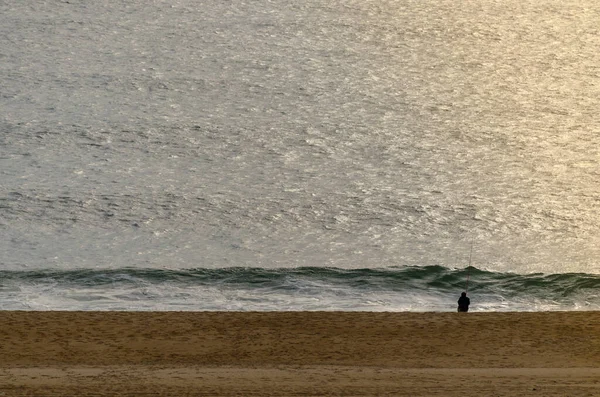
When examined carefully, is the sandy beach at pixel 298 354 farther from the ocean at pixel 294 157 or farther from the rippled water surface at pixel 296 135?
the rippled water surface at pixel 296 135

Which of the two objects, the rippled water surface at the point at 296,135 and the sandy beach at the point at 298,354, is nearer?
the sandy beach at the point at 298,354

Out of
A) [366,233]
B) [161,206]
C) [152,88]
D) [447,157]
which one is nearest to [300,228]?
[366,233]

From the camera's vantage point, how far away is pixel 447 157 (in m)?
35.5

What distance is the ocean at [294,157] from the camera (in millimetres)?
24953

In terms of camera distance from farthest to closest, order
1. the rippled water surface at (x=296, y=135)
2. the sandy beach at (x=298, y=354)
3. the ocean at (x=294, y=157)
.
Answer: the rippled water surface at (x=296, y=135)
the ocean at (x=294, y=157)
the sandy beach at (x=298, y=354)

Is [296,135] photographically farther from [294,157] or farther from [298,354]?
[298,354]

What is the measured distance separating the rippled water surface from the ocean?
10cm

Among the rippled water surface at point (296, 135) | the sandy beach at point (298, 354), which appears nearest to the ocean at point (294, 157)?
the rippled water surface at point (296, 135)

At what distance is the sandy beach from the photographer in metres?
16.4

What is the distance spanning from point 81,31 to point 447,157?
69.5 ft

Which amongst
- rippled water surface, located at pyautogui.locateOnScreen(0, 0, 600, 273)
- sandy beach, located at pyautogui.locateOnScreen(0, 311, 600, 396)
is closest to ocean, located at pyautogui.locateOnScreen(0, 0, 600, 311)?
rippled water surface, located at pyautogui.locateOnScreen(0, 0, 600, 273)

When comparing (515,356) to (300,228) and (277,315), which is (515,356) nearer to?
(277,315)

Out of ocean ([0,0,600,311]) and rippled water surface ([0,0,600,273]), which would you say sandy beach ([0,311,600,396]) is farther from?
rippled water surface ([0,0,600,273])

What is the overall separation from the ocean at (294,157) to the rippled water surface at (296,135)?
3.8 inches
